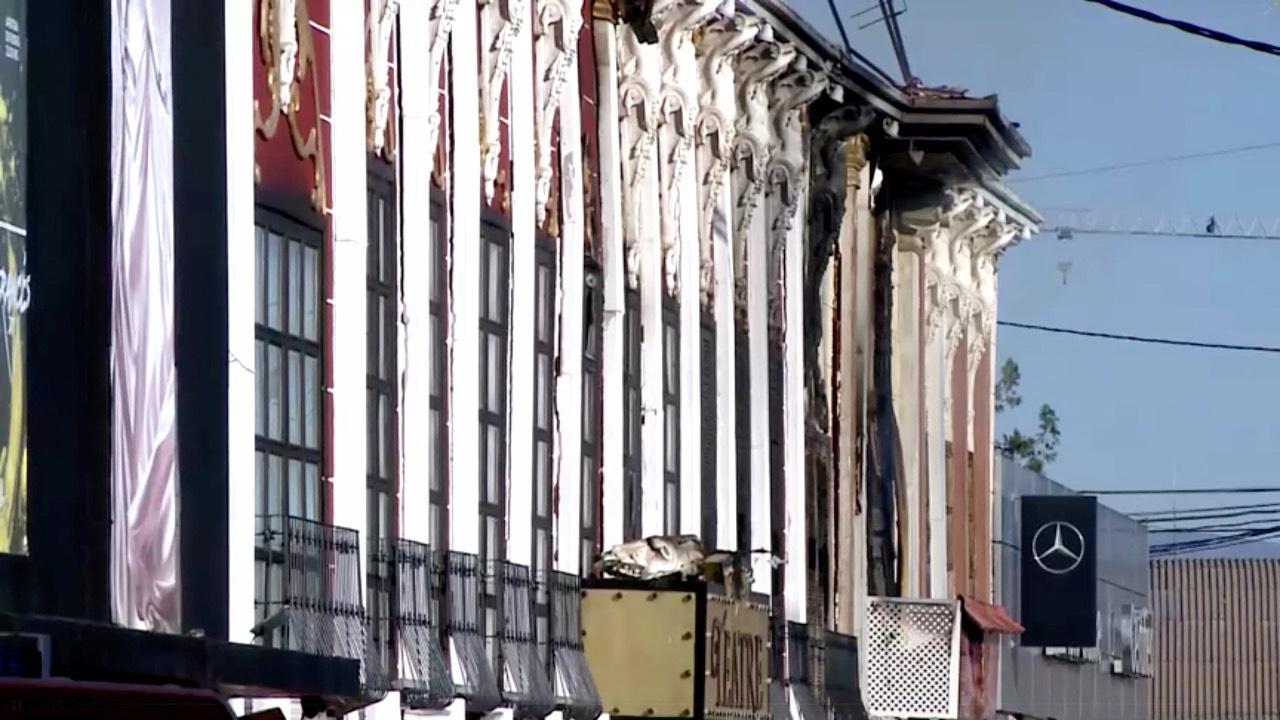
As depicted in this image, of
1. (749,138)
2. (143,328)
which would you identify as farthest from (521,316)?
(143,328)

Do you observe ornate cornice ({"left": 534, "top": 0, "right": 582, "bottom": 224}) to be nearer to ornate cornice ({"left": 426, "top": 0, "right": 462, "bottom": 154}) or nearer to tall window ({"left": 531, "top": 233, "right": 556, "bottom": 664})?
tall window ({"left": 531, "top": 233, "right": 556, "bottom": 664})

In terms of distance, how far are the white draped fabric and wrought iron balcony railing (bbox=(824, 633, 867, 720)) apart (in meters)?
16.6

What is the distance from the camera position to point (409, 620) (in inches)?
767

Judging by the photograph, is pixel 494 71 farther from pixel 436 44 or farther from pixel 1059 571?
pixel 1059 571

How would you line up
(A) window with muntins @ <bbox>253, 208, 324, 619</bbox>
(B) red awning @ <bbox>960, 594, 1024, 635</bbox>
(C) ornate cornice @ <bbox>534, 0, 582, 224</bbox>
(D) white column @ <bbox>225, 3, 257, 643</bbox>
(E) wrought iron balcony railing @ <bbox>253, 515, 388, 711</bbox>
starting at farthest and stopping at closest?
(B) red awning @ <bbox>960, 594, 1024, 635</bbox> → (C) ornate cornice @ <bbox>534, 0, 582, 224</bbox> → (A) window with muntins @ <bbox>253, 208, 324, 619</bbox> → (E) wrought iron balcony railing @ <bbox>253, 515, 388, 711</bbox> → (D) white column @ <bbox>225, 3, 257, 643</bbox>

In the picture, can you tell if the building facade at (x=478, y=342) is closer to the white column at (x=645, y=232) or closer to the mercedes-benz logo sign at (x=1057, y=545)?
the white column at (x=645, y=232)

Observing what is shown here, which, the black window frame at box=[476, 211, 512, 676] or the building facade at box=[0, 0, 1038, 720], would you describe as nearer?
the building facade at box=[0, 0, 1038, 720]

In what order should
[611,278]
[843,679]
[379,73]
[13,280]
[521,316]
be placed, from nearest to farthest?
[13,280] < [379,73] < [521,316] < [611,278] < [843,679]

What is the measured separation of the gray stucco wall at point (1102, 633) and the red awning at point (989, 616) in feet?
3.19

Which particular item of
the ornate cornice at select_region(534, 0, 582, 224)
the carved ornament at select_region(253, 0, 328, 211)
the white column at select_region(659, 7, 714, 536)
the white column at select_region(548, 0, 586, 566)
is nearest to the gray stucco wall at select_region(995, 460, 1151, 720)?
the white column at select_region(659, 7, 714, 536)

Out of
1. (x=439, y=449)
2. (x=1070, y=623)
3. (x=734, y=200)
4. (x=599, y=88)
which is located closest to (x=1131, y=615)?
(x=1070, y=623)

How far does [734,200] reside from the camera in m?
28.4

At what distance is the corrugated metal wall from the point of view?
70.1 m

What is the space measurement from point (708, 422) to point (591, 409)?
3.26 m
